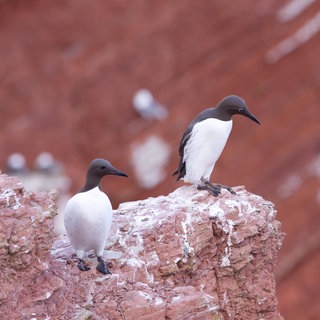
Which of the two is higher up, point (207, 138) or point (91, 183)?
point (207, 138)

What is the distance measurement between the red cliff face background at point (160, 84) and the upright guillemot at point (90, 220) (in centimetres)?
1507

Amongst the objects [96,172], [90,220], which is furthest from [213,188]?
[90,220]

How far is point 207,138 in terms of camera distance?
36.7 ft

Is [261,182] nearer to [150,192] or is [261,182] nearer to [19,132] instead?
[150,192]

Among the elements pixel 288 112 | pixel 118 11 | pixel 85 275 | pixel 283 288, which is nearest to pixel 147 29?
pixel 118 11

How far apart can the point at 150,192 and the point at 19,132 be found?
13.1 feet

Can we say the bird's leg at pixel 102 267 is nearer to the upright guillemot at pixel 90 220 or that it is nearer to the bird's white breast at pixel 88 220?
the upright guillemot at pixel 90 220

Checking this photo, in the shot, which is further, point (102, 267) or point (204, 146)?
point (204, 146)

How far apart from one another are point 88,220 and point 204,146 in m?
2.46

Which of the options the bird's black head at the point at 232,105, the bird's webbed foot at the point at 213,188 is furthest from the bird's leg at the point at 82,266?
the bird's black head at the point at 232,105

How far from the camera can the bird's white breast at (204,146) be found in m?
11.1

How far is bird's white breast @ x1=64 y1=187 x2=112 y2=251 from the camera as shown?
9.35 m

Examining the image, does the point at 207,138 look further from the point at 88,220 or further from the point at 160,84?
the point at 160,84

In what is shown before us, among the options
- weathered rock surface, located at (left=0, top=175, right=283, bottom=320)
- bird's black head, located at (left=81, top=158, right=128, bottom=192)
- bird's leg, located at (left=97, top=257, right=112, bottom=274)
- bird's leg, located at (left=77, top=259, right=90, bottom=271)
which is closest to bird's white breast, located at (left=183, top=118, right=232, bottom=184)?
weathered rock surface, located at (left=0, top=175, right=283, bottom=320)
